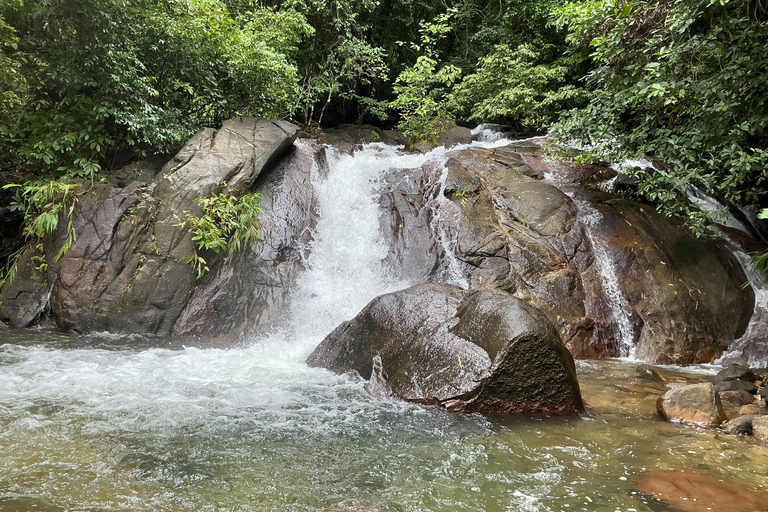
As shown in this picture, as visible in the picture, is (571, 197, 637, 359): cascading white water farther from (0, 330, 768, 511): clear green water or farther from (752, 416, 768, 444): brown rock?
(752, 416, 768, 444): brown rock

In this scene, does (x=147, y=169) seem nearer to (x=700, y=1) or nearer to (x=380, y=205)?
(x=380, y=205)

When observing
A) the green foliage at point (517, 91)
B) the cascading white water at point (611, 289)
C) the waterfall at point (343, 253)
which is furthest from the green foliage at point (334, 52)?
the cascading white water at point (611, 289)

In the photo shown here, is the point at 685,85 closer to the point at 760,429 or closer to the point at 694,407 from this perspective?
the point at 694,407

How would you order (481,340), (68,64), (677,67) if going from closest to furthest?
(481,340), (677,67), (68,64)

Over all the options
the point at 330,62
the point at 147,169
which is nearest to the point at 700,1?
A: the point at 147,169

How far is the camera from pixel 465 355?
5129 mm

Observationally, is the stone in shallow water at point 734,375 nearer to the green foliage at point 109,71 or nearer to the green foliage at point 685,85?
the green foliage at point 685,85

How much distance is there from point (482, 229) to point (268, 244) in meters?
4.19

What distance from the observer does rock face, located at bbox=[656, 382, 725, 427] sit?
4.73 metres

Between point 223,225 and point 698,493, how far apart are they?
7.66 metres

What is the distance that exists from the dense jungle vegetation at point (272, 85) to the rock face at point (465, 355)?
13.1 ft

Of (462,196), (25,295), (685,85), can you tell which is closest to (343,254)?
(462,196)

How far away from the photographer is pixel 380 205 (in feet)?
34.4

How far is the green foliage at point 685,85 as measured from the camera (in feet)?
20.0
